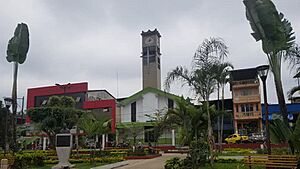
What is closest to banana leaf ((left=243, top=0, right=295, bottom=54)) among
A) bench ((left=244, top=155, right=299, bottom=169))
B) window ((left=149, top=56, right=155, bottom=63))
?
bench ((left=244, top=155, right=299, bottom=169))

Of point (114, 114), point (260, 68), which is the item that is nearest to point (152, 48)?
point (114, 114)

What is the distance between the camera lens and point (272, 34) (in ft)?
40.0

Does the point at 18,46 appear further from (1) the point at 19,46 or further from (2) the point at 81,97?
(2) the point at 81,97

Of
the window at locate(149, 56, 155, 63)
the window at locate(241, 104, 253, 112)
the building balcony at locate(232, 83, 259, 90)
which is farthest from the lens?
the window at locate(149, 56, 155, 63)

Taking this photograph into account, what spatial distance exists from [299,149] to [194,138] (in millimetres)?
6732

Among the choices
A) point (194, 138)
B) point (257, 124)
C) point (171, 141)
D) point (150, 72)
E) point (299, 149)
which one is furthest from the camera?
point (150, 72)

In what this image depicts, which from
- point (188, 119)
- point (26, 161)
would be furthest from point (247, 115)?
point (26, 161)

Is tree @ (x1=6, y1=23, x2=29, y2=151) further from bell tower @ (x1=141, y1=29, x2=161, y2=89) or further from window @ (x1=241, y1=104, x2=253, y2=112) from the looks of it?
bell tower @ (x1=141, y1=29, x2=161, y2=89)

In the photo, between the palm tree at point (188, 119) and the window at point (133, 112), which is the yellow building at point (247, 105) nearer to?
the window at point (133, 112)

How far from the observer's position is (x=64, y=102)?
35438mm

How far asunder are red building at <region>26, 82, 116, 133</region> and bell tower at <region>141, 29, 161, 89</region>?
1279cm

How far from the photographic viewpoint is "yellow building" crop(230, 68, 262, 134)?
40250 mm

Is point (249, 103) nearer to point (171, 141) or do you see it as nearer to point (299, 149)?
point (171, 141)

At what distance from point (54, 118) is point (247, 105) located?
23800 millimetres
